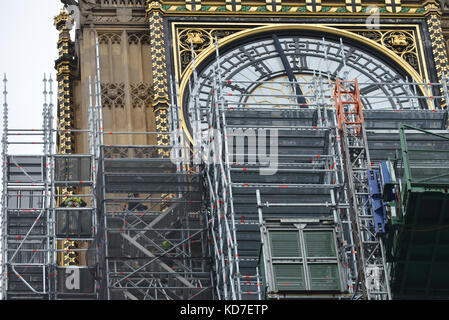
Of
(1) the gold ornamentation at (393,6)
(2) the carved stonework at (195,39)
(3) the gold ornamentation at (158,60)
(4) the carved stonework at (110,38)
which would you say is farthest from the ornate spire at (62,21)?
(1) the gold ornamentation at (393,6)

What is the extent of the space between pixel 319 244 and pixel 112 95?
8.22 m

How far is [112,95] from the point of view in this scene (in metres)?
34.2

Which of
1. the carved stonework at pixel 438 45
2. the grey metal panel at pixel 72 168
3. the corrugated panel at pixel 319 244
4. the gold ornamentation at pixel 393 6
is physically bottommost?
the corrugated panel at pixel 319 244

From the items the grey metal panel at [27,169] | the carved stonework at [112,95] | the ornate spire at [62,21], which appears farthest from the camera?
the ornate spire at [62,21]

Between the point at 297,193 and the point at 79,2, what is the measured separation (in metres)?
8.79

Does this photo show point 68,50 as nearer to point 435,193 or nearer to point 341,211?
point 341,211

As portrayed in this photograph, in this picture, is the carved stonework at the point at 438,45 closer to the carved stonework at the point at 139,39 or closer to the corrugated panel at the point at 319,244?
the carved stonework at the point at 139,39

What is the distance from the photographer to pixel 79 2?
116ft

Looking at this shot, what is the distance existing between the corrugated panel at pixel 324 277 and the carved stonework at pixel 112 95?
825cm

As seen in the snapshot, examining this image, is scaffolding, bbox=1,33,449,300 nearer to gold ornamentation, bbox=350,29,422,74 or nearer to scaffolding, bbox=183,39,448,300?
scaffolding, bbox=183,39,448,300

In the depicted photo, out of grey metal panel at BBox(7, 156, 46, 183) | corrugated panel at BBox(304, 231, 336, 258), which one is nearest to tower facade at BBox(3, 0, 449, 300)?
corrugated panel at BBox(304, 231, 336, 258)

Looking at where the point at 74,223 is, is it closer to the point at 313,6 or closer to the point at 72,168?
the point at 72,168

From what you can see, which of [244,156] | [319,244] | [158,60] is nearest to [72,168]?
[158,60]

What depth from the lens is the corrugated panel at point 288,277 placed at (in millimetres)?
27000
